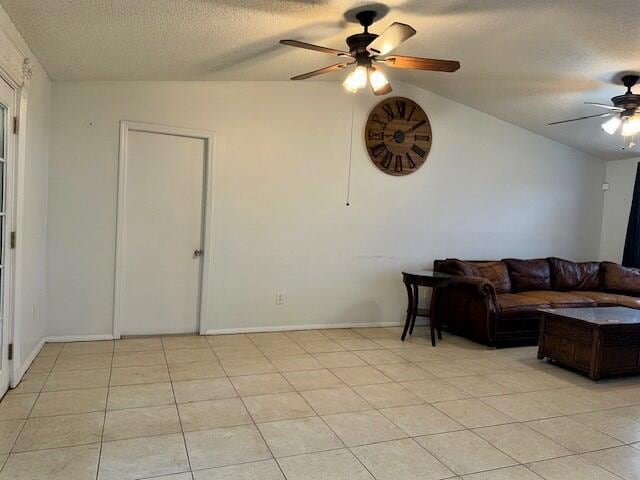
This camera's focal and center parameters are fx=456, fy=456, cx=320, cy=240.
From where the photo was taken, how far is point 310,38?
136 inches

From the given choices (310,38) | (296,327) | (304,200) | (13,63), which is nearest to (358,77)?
(310,38)

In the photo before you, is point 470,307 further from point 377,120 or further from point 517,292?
point 377,120

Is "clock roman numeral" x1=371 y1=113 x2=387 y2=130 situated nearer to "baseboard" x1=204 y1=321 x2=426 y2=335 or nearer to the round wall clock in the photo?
the round wall clock

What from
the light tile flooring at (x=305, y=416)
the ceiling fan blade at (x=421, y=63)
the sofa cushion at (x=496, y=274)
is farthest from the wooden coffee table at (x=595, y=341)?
the ceiling fan blade at (x=421, y=63)

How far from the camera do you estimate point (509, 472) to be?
2.27m

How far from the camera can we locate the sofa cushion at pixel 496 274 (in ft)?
17.0

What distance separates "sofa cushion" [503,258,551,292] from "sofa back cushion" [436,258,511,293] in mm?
115

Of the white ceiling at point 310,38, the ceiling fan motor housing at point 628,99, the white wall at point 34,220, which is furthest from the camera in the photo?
the ceiling fan motor housing at point 628,99

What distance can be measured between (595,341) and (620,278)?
101 inches

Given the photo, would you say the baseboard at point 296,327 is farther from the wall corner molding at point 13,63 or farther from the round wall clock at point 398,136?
the wall corner molding at point 13,63

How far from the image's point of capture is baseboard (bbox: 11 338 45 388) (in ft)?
9.86

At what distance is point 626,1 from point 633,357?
8.99 ft

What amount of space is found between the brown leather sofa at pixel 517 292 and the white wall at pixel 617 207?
1.81 ft

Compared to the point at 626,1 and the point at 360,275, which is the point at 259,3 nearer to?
the point at 626,1
